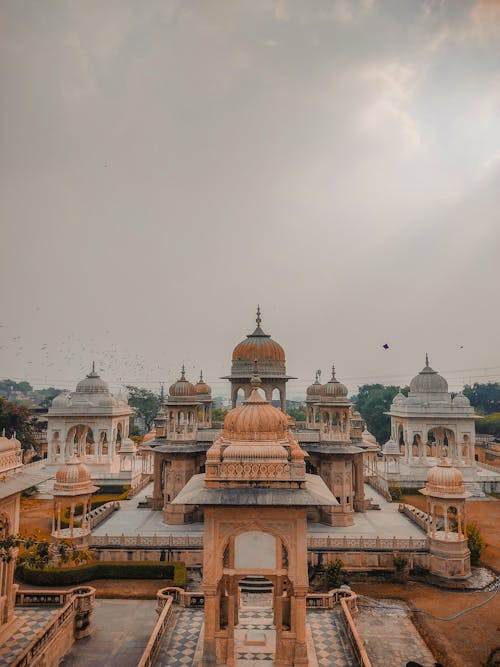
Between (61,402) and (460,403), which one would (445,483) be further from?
(61,402)

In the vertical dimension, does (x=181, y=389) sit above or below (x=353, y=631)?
above

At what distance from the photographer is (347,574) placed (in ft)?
75.2

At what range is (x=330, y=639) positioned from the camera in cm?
1489

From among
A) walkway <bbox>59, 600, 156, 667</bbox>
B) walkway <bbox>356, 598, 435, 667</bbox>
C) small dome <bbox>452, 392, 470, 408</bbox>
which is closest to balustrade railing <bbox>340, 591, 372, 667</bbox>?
walkway <bbox>356, 598, 435, 667</bbox>

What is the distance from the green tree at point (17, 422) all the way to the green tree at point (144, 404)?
1242 inches

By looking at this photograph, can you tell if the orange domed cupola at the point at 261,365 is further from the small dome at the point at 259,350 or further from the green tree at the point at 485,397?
the green tree at the point at 485,397

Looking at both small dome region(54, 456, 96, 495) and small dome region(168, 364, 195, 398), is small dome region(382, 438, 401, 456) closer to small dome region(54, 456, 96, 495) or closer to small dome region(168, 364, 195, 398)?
small dome region(168, 364, 195, 398)

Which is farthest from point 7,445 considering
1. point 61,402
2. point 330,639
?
point 61,402

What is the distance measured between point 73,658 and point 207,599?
6027 mm

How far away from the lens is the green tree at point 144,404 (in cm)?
8306

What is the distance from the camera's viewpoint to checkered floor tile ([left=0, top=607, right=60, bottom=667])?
14.1 meters

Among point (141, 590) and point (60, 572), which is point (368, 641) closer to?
point (141, 590)

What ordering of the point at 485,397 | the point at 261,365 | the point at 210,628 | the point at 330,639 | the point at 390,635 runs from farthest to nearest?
the point at 485,397, the point at 261,365, the point at 390,635, the point at 330,639, the point at 210,628

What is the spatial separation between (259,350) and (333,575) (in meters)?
15.3
